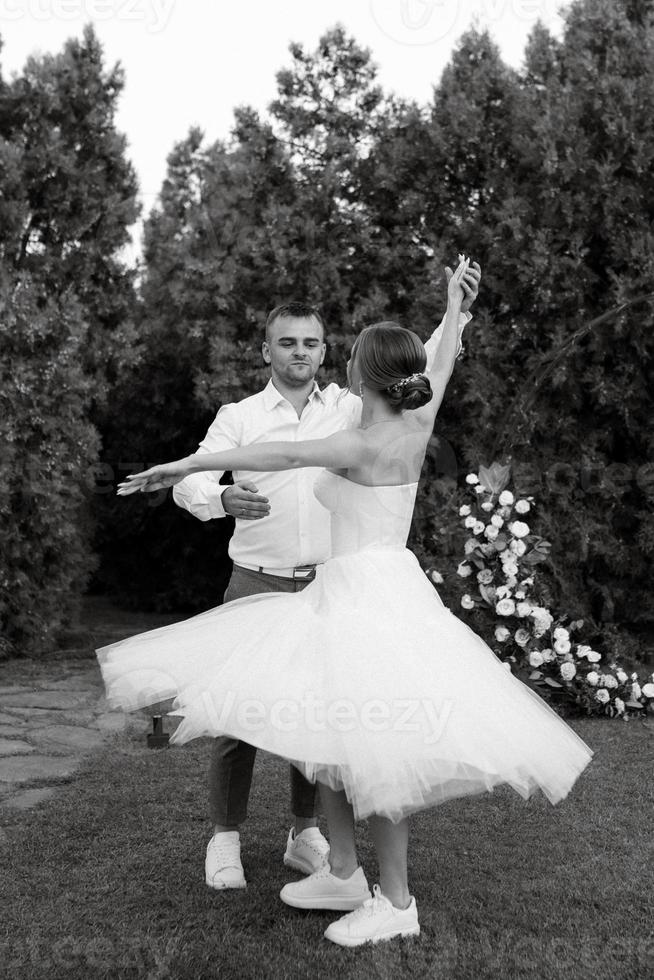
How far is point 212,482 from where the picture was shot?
318cm

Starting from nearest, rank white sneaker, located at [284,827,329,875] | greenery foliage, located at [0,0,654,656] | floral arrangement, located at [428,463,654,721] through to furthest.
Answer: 1. white sneaker, located at [284,827,329,875]
2. floral arrangement, located at [428,463,654,721]
3. greenery foliage, located at [0,0,654,656]

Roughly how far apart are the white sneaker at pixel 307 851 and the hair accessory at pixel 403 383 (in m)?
1.57

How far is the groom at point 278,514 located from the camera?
10.5 ft

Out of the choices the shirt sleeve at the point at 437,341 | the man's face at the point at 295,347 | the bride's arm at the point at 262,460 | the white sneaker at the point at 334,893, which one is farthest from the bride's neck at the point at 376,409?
the white sneaker at the point at 334,893

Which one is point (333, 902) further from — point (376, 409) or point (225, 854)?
point (376, 409)

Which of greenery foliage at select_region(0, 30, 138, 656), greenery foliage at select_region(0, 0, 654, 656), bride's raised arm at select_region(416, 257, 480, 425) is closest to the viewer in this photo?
bride's raised arm at select_region(416, 257, 480, 425)

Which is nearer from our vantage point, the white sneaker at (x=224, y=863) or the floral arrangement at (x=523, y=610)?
the white sneaker at (x=224, y=863)

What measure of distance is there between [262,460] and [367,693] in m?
0.69

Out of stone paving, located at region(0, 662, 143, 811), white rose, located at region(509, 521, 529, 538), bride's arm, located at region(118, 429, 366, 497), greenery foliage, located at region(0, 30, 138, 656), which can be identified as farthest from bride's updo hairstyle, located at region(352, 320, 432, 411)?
greenery foliage, located at region(0, 30, 138, 656)

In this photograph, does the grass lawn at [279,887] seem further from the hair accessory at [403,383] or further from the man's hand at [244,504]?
the hair accessory at [403,383]

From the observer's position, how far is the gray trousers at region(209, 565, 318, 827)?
10.6 feet

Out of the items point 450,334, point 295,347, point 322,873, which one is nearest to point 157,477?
point 295,347

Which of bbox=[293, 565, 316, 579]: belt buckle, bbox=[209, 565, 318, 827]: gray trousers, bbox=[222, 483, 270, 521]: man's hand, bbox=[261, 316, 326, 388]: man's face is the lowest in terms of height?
bbox=[209, 565, 318, 827]: gray trousers

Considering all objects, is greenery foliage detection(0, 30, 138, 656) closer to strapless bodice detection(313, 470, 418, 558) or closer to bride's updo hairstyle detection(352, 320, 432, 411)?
strapless bodice detection(313, 470, 418, 558)
